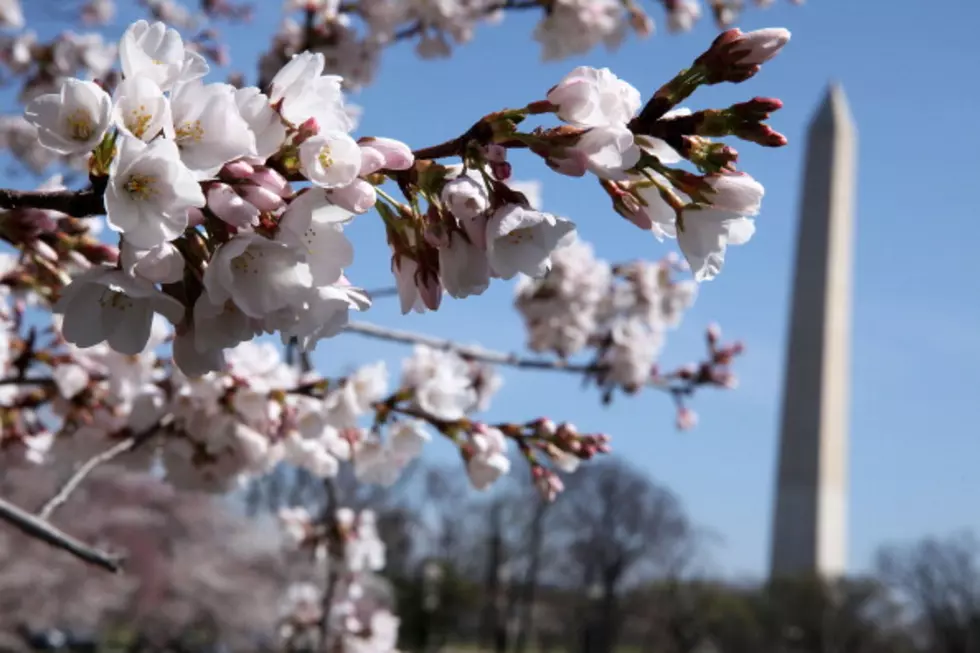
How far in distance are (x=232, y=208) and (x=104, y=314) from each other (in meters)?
0.15

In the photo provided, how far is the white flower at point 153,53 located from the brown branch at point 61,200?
86mm

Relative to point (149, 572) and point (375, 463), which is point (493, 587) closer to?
point (149, 572)

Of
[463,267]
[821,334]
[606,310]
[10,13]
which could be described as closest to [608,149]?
[463,267]

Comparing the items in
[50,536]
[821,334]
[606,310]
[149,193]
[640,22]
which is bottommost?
[50,536]

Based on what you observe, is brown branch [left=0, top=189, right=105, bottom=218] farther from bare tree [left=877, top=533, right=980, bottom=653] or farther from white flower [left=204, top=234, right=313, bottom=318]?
bare tree [left=877, top=533, right=980, bottom=653]

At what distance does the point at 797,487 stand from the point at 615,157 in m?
20.6

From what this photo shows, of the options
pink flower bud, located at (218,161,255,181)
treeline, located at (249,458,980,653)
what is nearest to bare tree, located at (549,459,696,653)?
treeline, located at (249,458,980,653)

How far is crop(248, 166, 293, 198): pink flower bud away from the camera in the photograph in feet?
2.36

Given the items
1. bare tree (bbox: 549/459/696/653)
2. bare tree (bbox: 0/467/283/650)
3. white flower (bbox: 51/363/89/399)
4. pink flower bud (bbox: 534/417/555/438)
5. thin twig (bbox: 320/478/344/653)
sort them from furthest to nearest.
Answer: bare tree (bbox: 549/459/696/653), bare tree (bbox: 0/467/283/650), thin twig (bbox: 320/478/344/653), white flower (bbox: 51/363/89/399), pink flower bud (bbox: 534/417/555/438)

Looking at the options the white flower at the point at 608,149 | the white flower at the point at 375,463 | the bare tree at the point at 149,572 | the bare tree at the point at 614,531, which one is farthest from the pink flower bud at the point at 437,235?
the bare tree at the point at 614,531

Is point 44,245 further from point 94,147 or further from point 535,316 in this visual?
point 535,316

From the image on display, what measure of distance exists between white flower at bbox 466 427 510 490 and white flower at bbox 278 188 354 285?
893 mm

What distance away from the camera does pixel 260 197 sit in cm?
71

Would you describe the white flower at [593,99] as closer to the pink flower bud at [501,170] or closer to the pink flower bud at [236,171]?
the pink flower bud at [501,170]
